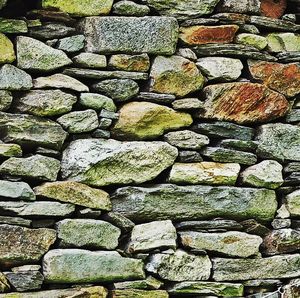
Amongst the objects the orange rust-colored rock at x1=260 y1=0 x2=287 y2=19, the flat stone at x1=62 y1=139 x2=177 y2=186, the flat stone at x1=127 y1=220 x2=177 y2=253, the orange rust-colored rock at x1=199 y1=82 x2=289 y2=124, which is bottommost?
the flat stone at x1=127 y1=220 x2=177 y2=253

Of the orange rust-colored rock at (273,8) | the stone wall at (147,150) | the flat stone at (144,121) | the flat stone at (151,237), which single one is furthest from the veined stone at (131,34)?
the flat stone at (151,237)

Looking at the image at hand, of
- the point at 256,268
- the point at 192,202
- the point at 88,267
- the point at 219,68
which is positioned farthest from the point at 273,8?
the point at 88,267

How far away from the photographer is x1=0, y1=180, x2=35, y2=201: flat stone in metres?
2.75

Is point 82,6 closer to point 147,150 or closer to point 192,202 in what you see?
point 147,150

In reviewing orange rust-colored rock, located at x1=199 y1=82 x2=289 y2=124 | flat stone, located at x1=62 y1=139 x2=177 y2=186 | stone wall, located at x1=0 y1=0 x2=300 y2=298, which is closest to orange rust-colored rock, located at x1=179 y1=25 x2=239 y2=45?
stone wall, located at x1=0 y1=0 x2=300 y2=298

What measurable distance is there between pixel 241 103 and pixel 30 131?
3.47 feet

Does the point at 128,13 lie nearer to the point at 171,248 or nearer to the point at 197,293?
the point at 171,248

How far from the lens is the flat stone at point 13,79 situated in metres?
2.84

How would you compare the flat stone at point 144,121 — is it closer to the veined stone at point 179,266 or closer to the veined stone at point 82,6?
the veined stone at point 82,6

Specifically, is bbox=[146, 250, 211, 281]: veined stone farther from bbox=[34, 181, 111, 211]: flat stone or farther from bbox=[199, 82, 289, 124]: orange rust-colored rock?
bbox=[199, 82, 289, 124]: orange rust-colored rock

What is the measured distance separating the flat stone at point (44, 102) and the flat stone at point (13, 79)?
44mm

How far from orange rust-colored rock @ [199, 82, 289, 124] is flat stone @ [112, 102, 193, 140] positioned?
0.16 m

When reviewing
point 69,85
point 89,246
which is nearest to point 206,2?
point 69,85

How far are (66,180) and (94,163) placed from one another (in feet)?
0.49
